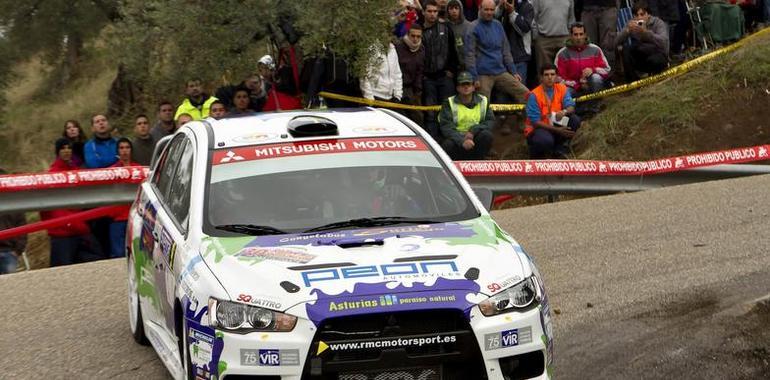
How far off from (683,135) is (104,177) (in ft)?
27.5

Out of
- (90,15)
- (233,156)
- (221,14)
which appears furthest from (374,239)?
(90,15)

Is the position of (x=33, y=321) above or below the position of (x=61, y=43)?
above

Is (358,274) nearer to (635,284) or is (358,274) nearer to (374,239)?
(374,239)

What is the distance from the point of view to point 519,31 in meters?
19.4

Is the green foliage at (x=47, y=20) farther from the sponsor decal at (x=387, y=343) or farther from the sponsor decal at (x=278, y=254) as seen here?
the sponsor decal at (x=387, y=343)

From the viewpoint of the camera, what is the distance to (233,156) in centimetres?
802

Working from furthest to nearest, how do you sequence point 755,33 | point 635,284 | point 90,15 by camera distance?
1. point 90,15
2. point 755,33
3. point 635,284

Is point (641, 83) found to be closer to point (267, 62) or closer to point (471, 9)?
point (471, 9)

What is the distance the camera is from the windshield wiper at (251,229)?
24.2ft

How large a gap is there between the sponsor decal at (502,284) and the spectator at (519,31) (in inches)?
509

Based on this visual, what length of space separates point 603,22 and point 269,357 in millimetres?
14442

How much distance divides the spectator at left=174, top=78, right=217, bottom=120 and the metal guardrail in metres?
2.04

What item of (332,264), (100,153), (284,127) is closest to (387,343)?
(332,264)

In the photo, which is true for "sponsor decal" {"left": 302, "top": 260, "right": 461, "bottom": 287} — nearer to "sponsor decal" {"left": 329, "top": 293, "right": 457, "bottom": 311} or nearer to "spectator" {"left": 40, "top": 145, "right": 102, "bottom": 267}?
"sponsor decal" {"left": 329, "top": 293, "right": 457, "bottom": 311}
